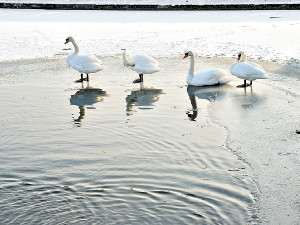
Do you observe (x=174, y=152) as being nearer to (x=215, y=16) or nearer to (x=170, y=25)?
(x=170, y=25)

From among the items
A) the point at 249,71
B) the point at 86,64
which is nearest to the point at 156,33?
the point at 86,64

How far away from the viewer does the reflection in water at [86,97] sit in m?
11.1

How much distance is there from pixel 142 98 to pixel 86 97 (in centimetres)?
131

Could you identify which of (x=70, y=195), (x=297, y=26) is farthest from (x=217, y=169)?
(x=297, y=26)

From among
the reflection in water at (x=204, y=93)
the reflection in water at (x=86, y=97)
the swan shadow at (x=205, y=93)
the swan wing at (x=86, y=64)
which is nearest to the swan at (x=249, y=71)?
the swan shadow at (x=205, y=93)

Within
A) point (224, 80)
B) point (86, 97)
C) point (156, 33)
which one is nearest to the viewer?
point (86, 97)

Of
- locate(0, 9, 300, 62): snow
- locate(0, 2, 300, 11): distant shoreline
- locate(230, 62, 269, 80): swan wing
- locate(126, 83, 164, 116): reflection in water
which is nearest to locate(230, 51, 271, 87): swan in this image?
locate(230, 62, 269, 80): swan wing

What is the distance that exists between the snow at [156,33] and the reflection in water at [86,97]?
4.96 m

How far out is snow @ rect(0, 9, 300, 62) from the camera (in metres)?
17.4

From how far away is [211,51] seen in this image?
56.1 ft

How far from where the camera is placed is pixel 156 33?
2089cm

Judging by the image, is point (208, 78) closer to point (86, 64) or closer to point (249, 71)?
point (249, 71)

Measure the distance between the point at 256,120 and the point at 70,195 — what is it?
14.2ft

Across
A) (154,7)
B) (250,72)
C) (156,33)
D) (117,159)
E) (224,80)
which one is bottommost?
(117,159)
